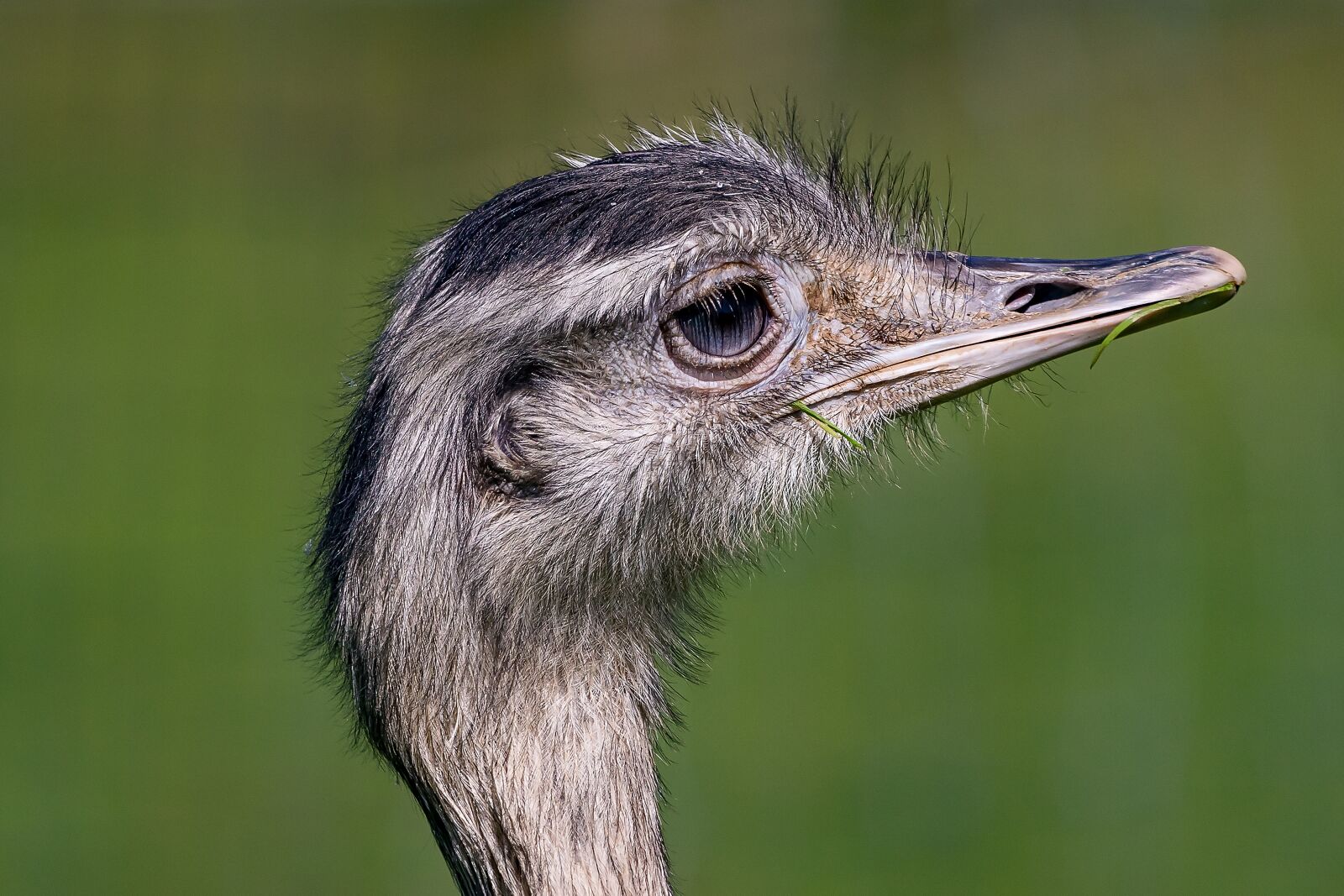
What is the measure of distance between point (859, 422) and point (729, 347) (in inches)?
8.9

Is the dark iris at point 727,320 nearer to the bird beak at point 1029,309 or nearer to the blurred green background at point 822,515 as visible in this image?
the bird beak at point 1029,309

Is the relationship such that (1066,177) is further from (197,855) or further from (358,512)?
(358,512)

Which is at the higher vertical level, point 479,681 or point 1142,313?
point 1142,313

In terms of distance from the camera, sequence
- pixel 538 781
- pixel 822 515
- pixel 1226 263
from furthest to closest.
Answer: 1. pixel 822 515
2. pixel 1226 263
3. pixel 538 781

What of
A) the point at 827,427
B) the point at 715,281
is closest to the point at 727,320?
the point at 715,281

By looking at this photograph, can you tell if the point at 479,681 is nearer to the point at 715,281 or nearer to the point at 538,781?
the point at 538,781

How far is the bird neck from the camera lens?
7.87 feet

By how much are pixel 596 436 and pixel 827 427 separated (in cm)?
34

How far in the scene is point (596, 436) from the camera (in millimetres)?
2473

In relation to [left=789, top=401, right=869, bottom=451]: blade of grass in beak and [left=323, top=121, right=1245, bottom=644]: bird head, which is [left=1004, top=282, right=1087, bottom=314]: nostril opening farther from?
[left=789, top=401, right=869, bottom=451]: blade of grass in beak

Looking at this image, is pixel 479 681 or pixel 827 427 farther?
pixel 827 427

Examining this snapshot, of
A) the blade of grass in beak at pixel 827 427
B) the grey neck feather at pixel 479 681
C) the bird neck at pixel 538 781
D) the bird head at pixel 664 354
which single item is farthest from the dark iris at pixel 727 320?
the bird neck at pixel 538 781

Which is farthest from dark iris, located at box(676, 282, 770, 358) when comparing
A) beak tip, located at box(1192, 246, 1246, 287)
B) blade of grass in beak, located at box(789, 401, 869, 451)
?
beak tip, located at box(1192, 246, 1246, 287)

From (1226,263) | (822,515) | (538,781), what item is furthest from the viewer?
(822,515)
